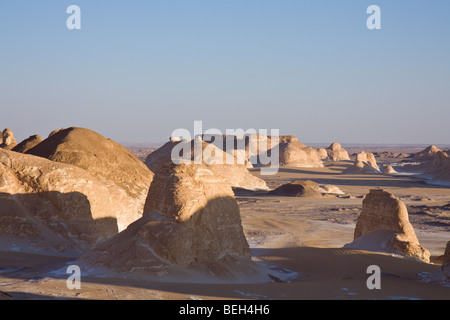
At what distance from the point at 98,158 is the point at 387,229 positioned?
9.36 m

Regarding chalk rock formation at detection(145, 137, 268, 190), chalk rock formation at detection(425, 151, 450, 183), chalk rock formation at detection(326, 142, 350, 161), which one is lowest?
chalk rock formation at detection(326, 142, 350, 161)

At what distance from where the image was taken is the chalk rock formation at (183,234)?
373 inches

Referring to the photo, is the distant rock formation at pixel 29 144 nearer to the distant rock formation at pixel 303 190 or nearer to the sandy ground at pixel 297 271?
the sandy ground at pixel 297 271

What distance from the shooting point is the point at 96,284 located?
27.8ft

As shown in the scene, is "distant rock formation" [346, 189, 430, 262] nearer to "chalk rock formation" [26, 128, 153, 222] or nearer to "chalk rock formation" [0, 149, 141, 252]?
"chalk rock formation" [26, 128, 153, 222]

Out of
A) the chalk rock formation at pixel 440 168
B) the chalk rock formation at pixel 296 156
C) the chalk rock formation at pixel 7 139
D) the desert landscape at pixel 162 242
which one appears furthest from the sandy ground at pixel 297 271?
the chalk rock formation at pixel 296 156

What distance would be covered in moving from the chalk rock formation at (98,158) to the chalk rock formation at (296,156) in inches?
1838

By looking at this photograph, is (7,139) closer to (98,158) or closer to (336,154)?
(98,158)

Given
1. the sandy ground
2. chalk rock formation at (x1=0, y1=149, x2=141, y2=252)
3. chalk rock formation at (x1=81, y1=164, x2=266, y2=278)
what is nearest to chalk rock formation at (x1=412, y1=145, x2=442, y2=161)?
the sandy ground

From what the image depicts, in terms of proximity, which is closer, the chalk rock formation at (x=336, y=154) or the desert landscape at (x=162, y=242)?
the desert landscape at (x=162, y=242)

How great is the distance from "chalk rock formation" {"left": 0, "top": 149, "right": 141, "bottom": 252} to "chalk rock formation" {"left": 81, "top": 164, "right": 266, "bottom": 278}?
233cm

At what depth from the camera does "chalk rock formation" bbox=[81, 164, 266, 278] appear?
31.1 feet

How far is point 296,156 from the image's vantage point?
2542 inches

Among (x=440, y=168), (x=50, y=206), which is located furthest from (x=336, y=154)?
(x=50, y=206)
